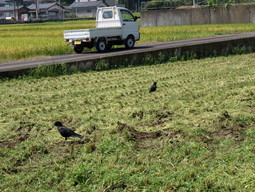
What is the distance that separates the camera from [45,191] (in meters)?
4.86

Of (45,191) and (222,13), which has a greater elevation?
(222,13)

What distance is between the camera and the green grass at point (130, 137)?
5062 millimetres

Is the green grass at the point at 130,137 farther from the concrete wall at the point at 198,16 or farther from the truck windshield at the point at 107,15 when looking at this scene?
the concrete wall at the point at 198,16

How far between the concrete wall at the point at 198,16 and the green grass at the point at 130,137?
38.2m

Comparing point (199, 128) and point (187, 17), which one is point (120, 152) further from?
point (187, 17)

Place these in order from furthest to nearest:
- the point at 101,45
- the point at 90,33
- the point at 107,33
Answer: the point at 107,33
the point at 101,45
the point at 90,33

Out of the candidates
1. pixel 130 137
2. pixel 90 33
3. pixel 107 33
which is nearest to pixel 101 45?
pixel 107 33

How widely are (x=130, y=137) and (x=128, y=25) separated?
17.8m

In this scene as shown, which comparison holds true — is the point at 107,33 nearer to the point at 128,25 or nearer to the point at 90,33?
the point at 90,33

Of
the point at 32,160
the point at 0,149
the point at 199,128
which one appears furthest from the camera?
the point at 199,128

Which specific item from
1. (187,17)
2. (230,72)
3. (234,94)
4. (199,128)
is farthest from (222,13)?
(199,128)

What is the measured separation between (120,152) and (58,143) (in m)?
1.07

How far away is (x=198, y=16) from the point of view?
2020 inches

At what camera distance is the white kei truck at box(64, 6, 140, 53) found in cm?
2209
